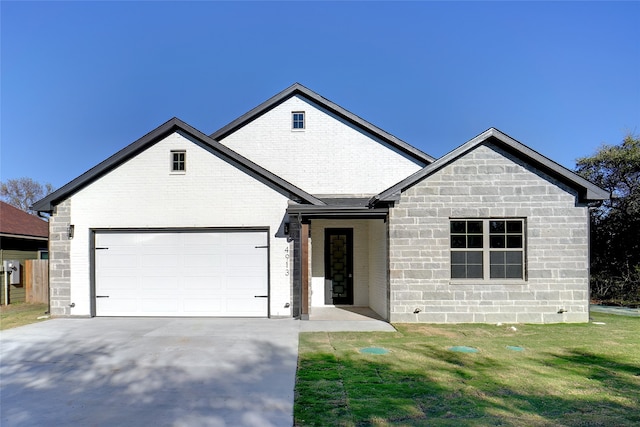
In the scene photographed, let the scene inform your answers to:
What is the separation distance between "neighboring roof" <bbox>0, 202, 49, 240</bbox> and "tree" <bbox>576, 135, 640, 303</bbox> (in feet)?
70.1

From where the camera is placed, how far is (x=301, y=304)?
10180 millimetres

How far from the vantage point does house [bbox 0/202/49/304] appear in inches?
554

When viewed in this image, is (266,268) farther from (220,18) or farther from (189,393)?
(220,18)

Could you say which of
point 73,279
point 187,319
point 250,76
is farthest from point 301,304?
point 250,76

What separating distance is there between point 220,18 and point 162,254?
25.0 ft

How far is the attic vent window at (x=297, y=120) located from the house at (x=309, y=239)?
11.4 ft

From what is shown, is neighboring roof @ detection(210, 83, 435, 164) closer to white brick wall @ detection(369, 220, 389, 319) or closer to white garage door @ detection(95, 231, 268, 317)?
white brick wall @ detection(369, 220, 389, 319)

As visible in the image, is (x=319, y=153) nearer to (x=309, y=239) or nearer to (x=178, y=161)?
(x=309, y=239)

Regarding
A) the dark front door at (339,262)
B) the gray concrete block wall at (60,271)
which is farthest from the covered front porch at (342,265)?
the gray concrete block wall at (60,271)

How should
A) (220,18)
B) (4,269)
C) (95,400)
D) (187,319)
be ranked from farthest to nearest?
(4,269), (220,18), (187,319), (95,400)

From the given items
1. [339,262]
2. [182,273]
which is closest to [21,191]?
[182,273]

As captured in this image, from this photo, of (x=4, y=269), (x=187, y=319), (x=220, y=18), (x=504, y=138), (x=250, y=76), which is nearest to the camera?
(x=504, y=138)

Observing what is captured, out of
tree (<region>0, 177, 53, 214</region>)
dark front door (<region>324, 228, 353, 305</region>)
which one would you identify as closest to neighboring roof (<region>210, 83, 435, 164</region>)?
dark front door (<region>324, 228, 353, 305</region>)

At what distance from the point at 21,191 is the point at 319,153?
39158 millimetres
